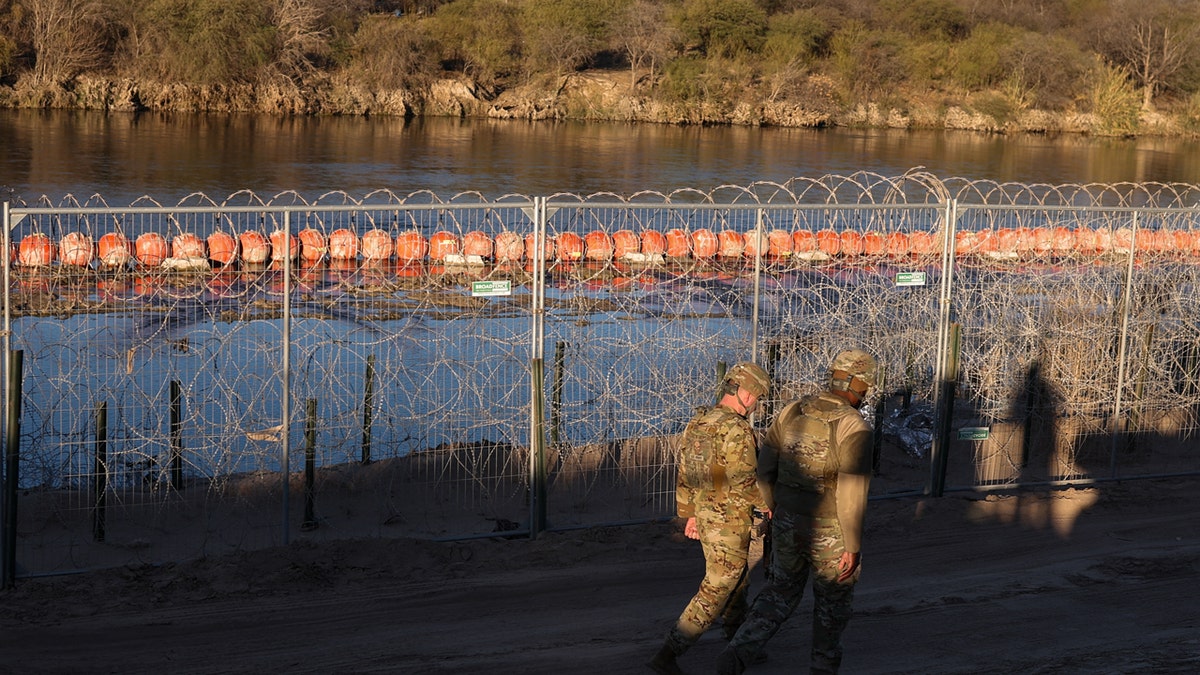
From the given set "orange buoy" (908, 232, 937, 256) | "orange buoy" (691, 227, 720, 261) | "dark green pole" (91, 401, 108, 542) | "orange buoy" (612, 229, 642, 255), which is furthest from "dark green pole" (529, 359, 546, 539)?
"orange buoy" (691, 227, 720, 261)

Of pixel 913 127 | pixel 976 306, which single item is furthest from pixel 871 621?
pixel 913 127

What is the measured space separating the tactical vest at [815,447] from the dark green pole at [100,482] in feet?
15.8

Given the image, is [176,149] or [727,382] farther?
[176,149]

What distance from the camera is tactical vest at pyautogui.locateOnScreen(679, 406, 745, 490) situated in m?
7.12

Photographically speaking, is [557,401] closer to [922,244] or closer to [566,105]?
[922,244]

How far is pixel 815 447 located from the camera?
695 cm

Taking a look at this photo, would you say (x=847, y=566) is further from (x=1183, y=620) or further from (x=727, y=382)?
(x=1183, y=620)

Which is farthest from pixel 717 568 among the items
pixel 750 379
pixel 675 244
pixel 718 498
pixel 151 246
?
pixel 675 244

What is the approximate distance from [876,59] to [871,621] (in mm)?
72011

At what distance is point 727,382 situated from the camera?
714 centimetres

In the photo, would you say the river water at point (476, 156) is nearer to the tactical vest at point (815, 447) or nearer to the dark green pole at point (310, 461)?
the dark green pole at point (310, 461)

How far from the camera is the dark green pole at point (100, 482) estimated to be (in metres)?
9.44

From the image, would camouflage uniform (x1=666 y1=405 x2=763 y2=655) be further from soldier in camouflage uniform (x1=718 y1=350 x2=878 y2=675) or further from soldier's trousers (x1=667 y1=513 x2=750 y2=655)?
soldier in camouflage uniform (x1=718 y1=350 x2=878 y2=675)

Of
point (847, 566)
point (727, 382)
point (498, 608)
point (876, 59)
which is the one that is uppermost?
point (876, 59)
